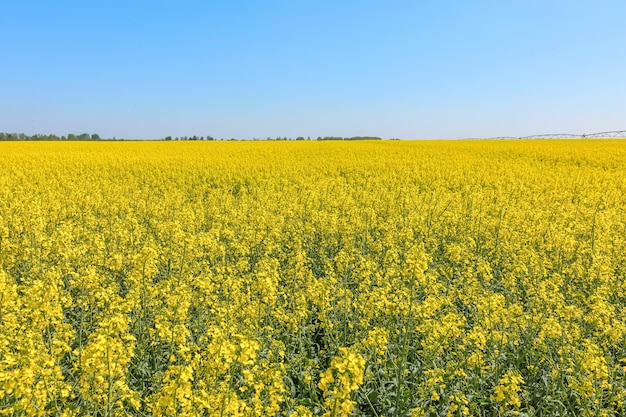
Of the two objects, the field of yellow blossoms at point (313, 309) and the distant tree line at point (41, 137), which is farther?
the distant tree line at point (41, 137)

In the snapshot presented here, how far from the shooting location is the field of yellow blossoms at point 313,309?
3299 millimetres

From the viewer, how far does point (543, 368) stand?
4.91 meters

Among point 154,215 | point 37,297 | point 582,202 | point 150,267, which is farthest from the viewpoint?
point 582,202

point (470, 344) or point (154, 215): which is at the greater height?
point (154, 215)

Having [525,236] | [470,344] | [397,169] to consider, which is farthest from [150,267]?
[397,169]

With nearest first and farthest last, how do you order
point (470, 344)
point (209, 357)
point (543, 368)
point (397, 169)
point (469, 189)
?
point (209, 357) → point (470, 344) → point (543, 368) → point (469, 189) → point (397, 169)

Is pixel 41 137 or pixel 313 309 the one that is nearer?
pixel 313 309

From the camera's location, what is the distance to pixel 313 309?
17.2 feet

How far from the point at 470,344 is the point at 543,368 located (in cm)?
127

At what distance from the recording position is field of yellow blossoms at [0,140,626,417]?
3.30 metres

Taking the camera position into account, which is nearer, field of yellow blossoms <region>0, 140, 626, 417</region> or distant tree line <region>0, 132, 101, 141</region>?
field of yellow blossoms <region>0, 140, 626, 417</region>

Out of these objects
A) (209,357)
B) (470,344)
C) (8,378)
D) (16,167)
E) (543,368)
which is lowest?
(543,368)

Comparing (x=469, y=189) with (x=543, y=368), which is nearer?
(x=543, y=368)

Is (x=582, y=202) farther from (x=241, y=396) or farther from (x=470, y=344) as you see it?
(x=241, y=396)
